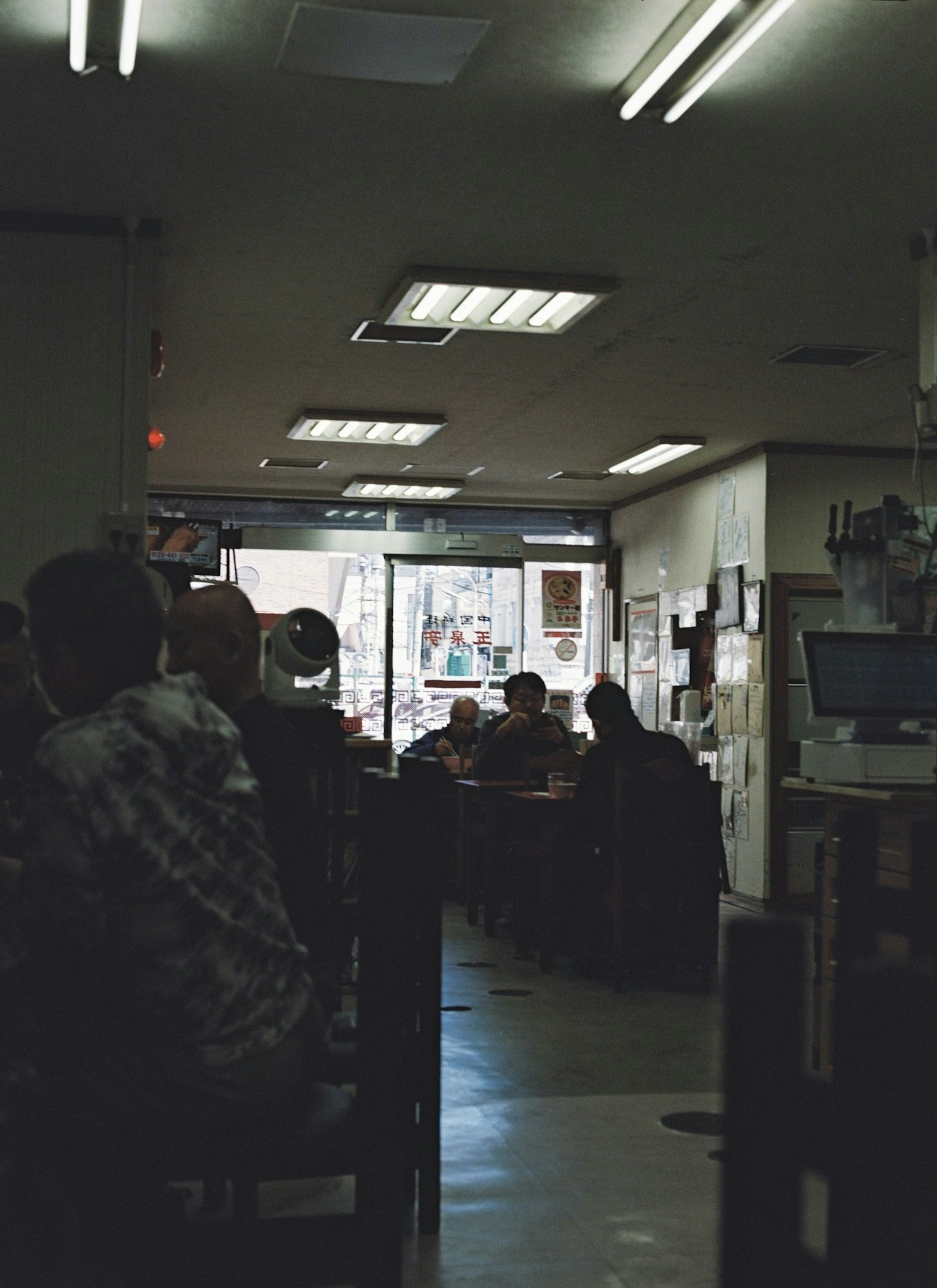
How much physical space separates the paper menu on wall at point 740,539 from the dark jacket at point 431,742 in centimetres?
221

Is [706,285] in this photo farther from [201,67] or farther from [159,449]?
[159,449]

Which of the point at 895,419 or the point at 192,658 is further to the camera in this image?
the point at 895,419

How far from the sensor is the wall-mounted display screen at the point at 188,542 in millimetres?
10289

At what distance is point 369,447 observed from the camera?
972cm

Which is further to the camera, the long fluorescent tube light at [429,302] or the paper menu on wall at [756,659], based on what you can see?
the paper menu on wall at [756,659]

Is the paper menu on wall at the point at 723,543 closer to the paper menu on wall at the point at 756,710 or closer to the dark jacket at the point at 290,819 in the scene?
the paper menu on wall at the point at 756,710

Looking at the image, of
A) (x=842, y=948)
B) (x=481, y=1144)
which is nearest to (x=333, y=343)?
(x=481, y=1144)

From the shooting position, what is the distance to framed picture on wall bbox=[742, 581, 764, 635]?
9.15 m

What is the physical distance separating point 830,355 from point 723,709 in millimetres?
3399

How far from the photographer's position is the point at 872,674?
438 centimetres

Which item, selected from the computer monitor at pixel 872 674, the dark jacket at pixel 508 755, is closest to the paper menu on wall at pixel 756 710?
the dark jacket at pixel 508 755

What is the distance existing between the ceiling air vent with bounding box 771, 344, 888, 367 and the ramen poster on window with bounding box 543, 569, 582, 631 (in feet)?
16.9

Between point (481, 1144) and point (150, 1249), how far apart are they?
6.96 feet

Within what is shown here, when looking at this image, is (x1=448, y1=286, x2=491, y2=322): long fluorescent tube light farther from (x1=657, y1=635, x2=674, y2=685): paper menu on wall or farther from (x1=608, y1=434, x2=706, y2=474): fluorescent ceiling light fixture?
(x1=657, y1=635, x2=674, y2=685): paper menu on wall
